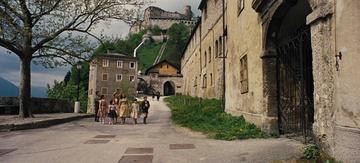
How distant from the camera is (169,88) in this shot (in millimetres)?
78000

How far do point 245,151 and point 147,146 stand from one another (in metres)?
2.67

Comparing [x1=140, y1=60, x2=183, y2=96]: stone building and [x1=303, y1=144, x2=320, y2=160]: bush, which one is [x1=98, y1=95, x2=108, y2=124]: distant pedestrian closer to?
[x1=303, y1=144, x2=320, y2=160]: bush

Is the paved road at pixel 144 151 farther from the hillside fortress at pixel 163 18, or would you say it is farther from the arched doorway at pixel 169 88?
the hillside fortress at pixel 163 18

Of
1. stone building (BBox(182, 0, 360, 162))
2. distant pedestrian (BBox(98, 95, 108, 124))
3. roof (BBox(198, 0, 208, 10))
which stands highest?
roof (BBox(198, 0, 208, 10))

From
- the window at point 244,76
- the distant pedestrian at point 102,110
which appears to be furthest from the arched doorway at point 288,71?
the distant pedestrian at point 102,110

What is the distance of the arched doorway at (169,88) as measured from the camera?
76.1m

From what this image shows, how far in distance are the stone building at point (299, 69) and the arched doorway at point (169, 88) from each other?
2339 inches

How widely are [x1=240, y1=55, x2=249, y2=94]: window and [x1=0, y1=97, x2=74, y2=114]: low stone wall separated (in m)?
14.0

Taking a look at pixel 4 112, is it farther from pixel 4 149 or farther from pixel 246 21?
pixel 246 21

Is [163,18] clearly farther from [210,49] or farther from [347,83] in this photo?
[347,83]

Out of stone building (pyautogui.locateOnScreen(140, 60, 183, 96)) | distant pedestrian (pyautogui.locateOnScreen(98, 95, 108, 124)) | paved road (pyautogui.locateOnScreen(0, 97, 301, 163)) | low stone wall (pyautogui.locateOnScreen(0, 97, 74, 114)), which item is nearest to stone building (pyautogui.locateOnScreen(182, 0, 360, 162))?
paved road (pyautogui.locateOnScreen(0, 97, 301, 163))

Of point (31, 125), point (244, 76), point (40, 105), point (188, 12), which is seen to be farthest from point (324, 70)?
point (188, 12)

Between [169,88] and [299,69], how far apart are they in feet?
225

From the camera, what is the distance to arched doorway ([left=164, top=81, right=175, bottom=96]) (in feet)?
250
